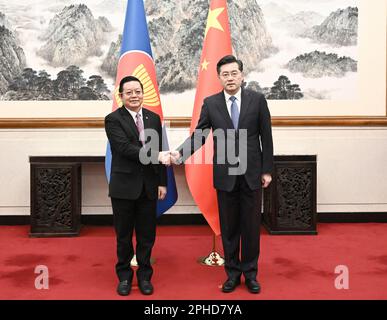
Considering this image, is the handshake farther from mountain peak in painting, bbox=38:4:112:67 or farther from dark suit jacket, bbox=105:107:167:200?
mountain peak in painting, bbox=38:4:112:67

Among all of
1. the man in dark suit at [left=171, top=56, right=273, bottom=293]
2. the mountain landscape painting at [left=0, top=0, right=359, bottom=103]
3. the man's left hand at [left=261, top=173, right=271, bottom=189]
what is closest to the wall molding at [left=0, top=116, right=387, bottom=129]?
the mountain landscape painting at [left=0, top=0, right=359, bottom=103]

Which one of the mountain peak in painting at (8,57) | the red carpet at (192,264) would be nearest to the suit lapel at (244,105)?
the red carpet at (192,264)

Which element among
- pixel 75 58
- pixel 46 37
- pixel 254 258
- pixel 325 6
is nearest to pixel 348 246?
pixel 254 258

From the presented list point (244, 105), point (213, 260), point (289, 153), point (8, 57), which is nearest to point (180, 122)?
point (289, 153)

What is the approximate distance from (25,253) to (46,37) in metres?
2.44

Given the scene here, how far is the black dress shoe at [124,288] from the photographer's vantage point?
3.19m

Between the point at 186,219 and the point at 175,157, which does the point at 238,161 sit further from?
the point at 186,219

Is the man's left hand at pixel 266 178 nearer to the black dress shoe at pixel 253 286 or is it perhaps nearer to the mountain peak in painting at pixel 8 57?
the black dress shoe at pixel 253 286

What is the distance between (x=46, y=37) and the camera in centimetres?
534

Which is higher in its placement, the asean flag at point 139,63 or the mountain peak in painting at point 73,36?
the mountain peak in painting at point 73,36

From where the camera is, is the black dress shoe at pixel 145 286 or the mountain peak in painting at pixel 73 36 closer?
the black dress shoe at pixel 145 286

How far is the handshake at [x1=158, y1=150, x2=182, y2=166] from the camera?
3150 mm

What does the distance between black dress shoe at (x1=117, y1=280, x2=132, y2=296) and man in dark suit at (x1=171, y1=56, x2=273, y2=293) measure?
64 centimetres

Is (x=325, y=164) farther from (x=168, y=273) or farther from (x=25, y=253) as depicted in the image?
(x=25, y=253)
